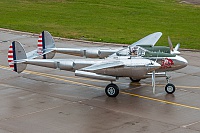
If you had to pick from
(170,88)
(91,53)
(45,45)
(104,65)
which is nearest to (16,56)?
(45,45)

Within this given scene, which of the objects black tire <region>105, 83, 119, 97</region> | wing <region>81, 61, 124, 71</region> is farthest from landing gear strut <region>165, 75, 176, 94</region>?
wing <region>81, 61, 124, 71</region>

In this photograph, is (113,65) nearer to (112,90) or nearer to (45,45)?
(112,90)

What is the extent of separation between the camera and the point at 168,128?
19.0m

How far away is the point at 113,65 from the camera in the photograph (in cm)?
2228

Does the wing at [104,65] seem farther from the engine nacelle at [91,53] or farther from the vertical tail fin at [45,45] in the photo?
the vertical tail fin at [45,45]

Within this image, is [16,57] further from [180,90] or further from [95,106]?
[180,90]

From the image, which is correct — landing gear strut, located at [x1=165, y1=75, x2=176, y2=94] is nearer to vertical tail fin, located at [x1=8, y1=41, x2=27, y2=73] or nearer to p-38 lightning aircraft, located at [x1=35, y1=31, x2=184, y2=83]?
p-38 lightning aircraft, located at [x1=35, y1=31, x2=184, y2=83]

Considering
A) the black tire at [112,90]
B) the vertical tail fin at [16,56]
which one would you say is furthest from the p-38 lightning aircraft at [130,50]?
the vertical tail fin at [16,56]

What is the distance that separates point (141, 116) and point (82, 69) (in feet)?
11.8

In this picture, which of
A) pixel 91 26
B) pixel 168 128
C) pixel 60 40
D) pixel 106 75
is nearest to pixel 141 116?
pixel 168 128

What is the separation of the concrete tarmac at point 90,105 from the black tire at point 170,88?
0.64 feet

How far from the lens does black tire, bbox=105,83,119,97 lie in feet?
74.2

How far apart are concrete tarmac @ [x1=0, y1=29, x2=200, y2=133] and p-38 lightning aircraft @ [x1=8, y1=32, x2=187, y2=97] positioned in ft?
2.92

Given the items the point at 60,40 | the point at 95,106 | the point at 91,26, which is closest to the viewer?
the point at 95,106
